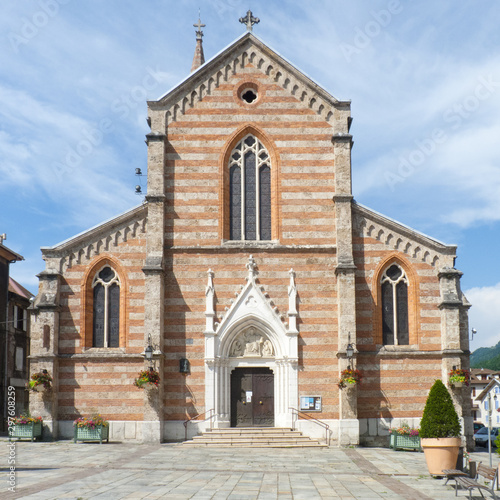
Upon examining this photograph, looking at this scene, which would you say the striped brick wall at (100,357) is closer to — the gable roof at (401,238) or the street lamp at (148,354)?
the street lamp at (148,354)

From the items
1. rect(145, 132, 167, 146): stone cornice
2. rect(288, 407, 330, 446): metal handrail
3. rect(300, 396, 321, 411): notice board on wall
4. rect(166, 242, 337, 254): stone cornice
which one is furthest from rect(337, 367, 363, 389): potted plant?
rect(145, 132, 167, 146): stone cornice

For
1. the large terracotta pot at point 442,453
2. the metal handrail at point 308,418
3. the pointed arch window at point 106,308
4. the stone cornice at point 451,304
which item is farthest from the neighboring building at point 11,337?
the large terracotta pot at point 442,453

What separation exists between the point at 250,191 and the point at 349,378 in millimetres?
9589

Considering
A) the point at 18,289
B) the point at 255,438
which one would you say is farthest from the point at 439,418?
the point at 18,289

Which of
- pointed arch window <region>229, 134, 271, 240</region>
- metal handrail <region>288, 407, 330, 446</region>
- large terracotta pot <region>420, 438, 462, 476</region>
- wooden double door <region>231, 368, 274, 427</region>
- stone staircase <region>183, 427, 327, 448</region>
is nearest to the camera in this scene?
large terracotta pot <region>420, 438, 462, 476</region>

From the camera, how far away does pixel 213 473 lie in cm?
1827

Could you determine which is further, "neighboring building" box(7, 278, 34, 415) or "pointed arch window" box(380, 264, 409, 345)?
"neighboring building" box(7, 278, 34, 415)

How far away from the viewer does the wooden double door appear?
28.0 meters

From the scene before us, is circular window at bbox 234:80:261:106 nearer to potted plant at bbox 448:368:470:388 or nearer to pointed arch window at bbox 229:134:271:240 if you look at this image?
pointed arch window at bbox 229:134:271:240

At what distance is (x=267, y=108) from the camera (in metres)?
30.0

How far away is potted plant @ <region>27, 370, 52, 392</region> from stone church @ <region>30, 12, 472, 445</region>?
0.36 m

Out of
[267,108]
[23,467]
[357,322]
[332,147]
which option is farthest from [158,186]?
[23,467]

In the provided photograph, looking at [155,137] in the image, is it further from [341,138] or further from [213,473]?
[213,473]

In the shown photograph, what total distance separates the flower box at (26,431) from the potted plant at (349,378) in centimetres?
A: 1265
